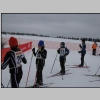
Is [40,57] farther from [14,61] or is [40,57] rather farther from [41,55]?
[14,61]

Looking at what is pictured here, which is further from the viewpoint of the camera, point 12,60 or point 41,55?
point 41,55

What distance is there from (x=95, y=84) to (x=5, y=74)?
3380 mm

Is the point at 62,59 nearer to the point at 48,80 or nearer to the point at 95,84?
the point at 48,80

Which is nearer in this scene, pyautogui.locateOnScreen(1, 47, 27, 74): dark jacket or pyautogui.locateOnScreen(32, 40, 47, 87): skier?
pyautogui.locateOnScreen(1, 47, 27, 74): dark jacket

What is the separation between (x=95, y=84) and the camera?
18.6ft

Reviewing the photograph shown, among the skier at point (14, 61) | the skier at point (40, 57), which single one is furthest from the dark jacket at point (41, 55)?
the skier at point (14, 61)

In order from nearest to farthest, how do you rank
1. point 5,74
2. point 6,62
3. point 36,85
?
point 6,62
point 36,85
point 5,74

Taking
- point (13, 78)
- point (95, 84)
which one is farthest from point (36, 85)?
point (95, 84)

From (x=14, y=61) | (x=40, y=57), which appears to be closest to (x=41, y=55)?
(x=40, y=57)

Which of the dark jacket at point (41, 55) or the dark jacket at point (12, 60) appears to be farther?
the dark jacket at point (41, 55)

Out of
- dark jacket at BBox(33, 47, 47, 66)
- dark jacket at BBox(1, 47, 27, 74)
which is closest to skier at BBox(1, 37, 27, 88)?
dark jacket at BBox(1, 47, 27, 74)

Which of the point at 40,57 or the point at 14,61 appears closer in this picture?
the point at 14,61

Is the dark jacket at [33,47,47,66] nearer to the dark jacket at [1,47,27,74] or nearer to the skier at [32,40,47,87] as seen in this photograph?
the skier at [32,40,47,87]

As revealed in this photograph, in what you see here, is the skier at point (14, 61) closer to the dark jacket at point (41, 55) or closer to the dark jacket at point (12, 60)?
the dark jacket at point (12, 60)
